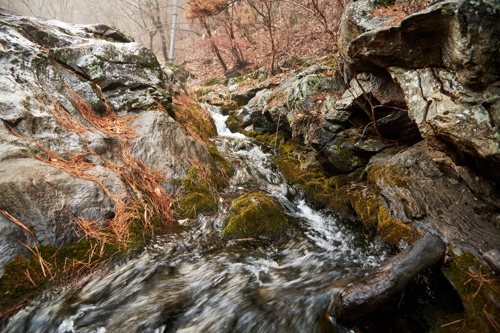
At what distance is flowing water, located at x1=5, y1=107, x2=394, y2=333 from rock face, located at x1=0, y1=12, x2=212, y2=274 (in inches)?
30.4

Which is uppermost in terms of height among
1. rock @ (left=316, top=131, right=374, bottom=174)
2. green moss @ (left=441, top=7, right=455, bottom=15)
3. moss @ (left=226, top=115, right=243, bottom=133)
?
green moss @ (left=441, top=7, right=455, bottom=15)

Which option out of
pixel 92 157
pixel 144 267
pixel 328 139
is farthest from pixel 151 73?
pixel 144 267

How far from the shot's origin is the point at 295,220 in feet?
15.1

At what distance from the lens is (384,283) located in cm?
246

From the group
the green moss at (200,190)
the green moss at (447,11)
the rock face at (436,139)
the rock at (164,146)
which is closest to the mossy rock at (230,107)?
the rock at (164,146)

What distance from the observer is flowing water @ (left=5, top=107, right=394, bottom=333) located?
8.44 ft

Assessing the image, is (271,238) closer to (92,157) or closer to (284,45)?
(92,157)

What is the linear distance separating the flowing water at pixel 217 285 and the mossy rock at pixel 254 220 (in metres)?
0.14

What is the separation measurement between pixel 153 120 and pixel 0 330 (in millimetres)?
4018

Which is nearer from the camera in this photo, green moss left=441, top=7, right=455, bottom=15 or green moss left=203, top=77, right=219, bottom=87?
green moss left=441, top=7, right=455, bottom=15

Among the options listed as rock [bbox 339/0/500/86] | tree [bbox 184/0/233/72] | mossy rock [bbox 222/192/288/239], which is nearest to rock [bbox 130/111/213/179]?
mossy rock [bbox 222/192/288/239]

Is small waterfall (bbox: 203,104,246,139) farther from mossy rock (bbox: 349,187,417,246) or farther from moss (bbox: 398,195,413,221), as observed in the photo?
moss (bbox: 398,195,413,221)

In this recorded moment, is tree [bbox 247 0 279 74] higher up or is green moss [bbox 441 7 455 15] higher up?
tree [bbox 247 0 279 74]

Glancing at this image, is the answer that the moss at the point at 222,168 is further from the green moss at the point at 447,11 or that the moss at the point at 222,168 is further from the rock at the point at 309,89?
the green moss at the point at 447,11
